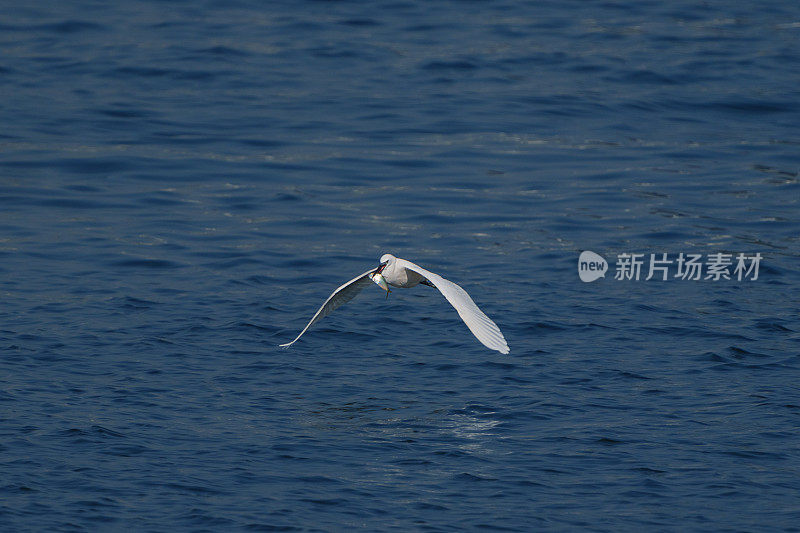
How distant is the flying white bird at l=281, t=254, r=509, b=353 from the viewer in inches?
408

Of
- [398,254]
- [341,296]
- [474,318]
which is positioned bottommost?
[398,254]

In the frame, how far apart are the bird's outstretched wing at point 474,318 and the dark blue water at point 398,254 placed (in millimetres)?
1274

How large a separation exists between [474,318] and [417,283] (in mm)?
1879

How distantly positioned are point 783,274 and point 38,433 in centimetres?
1088

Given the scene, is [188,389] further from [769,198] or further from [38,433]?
[769,198]

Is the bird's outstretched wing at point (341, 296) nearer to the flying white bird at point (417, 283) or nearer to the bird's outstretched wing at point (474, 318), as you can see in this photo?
the flying white bird at point (417, 283)

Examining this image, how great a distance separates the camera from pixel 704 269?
17.2m

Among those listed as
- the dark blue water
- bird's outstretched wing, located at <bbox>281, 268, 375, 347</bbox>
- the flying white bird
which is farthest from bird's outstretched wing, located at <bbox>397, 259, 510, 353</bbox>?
the dark blue water

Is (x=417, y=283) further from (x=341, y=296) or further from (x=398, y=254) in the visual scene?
(x=398, y=254)

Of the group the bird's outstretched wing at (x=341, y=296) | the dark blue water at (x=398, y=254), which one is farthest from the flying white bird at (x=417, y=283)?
the dark blue water at (x=398, y=254)

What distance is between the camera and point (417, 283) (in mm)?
12406

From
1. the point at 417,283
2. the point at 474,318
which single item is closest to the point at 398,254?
the point at 417,283

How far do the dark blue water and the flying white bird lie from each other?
41.9 inches

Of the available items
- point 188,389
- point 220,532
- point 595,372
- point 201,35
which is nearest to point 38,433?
point 188,389
